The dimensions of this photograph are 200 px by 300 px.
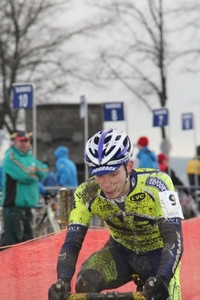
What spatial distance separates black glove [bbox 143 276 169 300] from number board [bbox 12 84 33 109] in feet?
35.9

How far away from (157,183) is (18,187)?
6.53 m

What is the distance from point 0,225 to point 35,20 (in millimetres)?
12884

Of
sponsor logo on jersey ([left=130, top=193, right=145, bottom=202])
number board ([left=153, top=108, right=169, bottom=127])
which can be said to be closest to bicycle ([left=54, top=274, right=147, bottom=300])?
sponsor logo on jersey ([left=130, top=193, right=145, bottom=202])

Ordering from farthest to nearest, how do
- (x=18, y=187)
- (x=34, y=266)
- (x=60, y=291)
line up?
(x=18, y=187) → (x=34, y=266) → (x=60, y=291)

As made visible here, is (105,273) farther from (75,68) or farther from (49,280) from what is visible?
(75,68)

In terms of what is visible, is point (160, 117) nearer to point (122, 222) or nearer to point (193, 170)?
point (193, 170)

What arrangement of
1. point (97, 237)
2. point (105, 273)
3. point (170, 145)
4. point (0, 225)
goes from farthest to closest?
1. point (170, 145)
2. point (0, 225)
3. point (97, 237)
4. point (105, 273)

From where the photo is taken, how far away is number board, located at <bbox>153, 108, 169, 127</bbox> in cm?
2016

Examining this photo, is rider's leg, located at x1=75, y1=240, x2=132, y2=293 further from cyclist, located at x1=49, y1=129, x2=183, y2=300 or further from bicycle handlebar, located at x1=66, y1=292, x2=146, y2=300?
bicycle handlebar, located at x1=66, y1=292, x2=146, y2=300

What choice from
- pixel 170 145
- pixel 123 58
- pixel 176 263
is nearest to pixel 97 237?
pixel 176 263

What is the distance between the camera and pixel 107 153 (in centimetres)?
491

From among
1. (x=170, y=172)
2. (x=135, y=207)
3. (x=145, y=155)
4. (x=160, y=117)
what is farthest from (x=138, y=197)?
(x=160, y=117)

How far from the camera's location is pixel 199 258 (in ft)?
27.6

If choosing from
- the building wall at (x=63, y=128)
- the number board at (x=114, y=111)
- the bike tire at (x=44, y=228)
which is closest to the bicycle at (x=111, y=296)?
the bike tire at (x=44, y=228)
